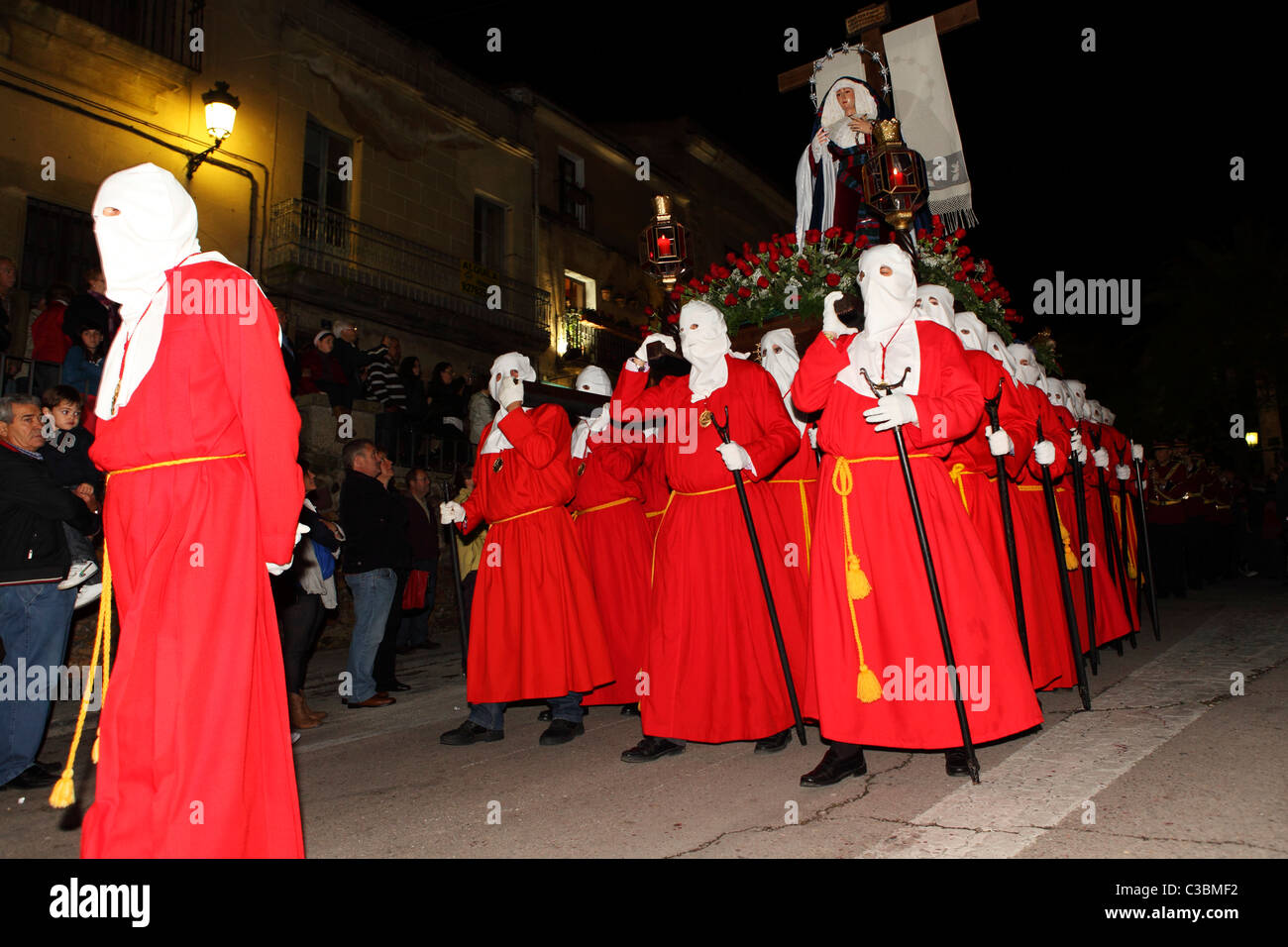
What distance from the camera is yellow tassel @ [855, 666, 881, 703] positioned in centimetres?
394

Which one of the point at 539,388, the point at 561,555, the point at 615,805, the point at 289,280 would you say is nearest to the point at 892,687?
the point at 615,805

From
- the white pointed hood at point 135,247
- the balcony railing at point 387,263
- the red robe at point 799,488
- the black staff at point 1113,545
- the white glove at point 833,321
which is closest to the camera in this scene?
the white pointed hood at point 135,247

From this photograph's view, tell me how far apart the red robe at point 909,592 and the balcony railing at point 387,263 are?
13.5m

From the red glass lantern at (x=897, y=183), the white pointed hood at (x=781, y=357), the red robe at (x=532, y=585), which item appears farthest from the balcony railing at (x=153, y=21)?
the red glass lantern at (x=897, y=183)

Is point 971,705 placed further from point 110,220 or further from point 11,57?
point 11,57

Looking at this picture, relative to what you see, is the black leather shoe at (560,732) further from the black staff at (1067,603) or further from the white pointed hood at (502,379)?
the black staff at (1067,603)

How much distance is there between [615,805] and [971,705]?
1.58 metres

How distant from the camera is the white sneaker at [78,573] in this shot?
16.7 feet

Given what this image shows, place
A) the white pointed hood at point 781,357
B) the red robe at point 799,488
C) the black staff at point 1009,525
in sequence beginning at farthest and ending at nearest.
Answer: the white pointed hood at point 781,357 < the red robe at point 799,488 < the black staff at point 1009,525

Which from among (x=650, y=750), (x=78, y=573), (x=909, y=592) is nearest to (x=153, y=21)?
(x=78, y=573)

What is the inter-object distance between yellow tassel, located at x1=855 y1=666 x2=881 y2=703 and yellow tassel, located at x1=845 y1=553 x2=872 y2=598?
0.32 metres

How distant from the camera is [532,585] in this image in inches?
223

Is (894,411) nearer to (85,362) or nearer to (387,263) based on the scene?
(85,362)

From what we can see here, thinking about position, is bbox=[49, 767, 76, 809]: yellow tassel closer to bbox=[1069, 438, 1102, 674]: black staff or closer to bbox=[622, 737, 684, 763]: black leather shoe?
bbox=[622, 737, 684, 763]: black leather shoe
